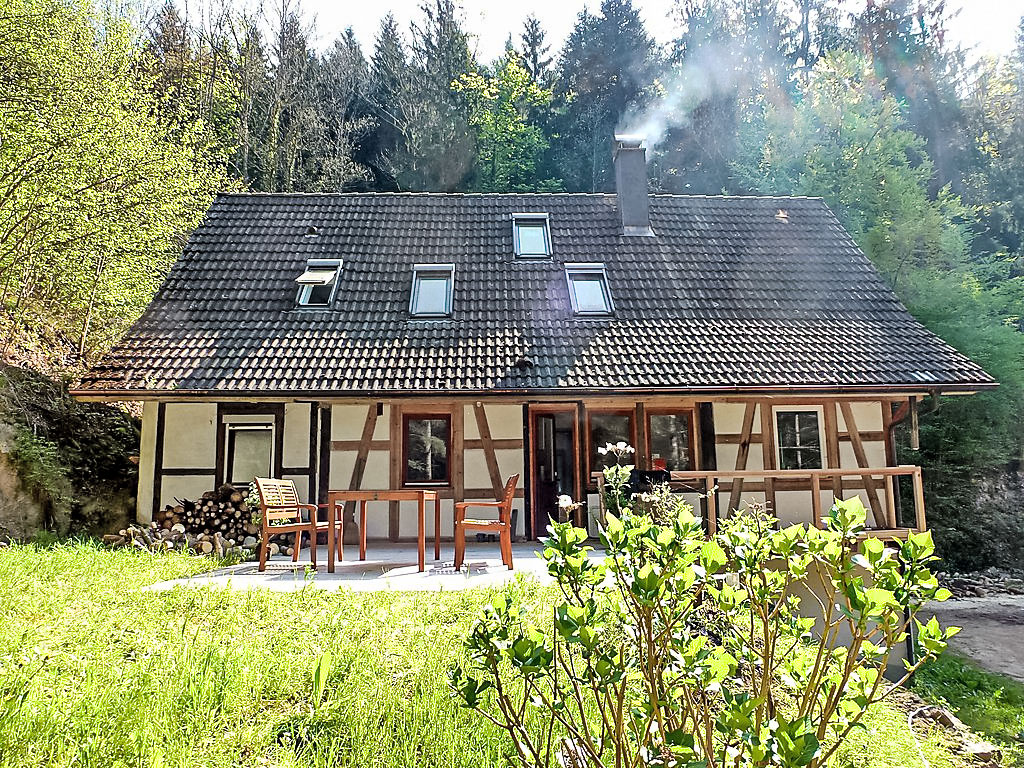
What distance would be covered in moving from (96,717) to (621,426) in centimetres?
808

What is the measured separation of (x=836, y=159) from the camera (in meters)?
17.7

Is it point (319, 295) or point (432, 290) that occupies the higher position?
point (432, 290)

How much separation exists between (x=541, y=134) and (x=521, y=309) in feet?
57.3

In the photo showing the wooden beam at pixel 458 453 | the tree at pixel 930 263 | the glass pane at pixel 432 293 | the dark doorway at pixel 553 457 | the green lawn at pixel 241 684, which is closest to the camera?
the green lawn at pixel 241 684

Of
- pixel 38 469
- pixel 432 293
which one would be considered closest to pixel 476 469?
pixel 432 293

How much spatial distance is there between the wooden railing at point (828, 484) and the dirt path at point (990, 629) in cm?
158

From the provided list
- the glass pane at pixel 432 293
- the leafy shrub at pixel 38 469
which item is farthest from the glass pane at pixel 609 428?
the leafy shrub at pixel 38 469

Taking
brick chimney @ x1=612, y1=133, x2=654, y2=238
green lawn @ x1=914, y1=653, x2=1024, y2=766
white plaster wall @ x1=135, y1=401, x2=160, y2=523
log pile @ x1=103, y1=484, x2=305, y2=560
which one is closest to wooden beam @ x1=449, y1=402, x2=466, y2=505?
log pile @ x1=103, y1=484, x2=305, y2=560

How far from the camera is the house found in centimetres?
946

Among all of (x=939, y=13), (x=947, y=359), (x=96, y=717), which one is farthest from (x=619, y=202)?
(x=939, y=13)

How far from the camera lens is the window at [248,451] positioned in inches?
390

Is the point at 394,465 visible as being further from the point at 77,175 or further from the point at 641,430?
the point at 77,175

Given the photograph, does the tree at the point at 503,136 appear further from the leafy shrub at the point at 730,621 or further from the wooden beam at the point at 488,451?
the leafy shrub at the point at 730,621

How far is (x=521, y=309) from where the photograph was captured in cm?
1102
